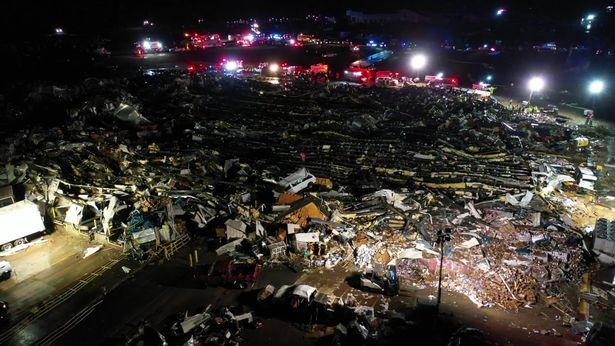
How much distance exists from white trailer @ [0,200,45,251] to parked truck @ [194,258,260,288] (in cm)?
874

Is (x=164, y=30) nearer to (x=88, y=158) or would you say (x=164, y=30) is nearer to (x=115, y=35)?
(x=115, y=35)

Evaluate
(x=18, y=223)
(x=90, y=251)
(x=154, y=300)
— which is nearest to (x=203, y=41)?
(x=18, y=223)

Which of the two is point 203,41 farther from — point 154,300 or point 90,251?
point 154,300

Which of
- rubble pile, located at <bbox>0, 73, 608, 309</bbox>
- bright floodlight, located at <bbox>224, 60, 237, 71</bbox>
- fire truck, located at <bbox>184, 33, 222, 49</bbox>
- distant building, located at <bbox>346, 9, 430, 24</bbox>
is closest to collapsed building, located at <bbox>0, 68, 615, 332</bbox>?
rubble pile, located at <bbox>0, 73, 608, 309</bbox>

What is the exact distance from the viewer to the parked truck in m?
13.5

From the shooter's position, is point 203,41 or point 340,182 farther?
point 203,41

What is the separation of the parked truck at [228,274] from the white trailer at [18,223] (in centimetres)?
874

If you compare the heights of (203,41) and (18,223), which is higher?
(203,41)

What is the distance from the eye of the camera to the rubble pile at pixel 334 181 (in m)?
15.3

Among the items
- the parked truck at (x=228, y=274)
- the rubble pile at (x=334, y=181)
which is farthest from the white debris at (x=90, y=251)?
the parked truck at (x=228, y=274)

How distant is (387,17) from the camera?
98000 mm

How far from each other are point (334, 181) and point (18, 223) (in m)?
15.7

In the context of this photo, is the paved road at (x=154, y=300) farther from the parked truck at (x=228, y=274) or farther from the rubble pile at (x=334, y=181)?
the rubble pile at (x=334, y=181)

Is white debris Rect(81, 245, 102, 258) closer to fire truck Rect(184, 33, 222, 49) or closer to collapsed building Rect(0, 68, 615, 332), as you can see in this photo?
collapsed building Rect(0, 68, 615, 332)
